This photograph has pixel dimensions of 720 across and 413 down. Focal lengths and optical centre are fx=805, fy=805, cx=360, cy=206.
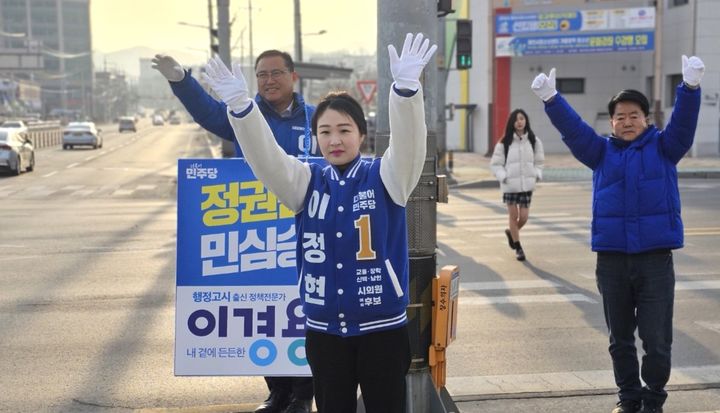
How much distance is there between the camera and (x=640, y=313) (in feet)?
14.8

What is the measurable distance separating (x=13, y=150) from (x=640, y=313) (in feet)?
78.3

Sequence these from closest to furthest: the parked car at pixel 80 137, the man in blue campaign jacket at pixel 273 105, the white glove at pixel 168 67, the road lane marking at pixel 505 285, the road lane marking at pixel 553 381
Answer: the white glove at pixel 168 67 < the man in blue campaign jacket at pixel 273 105 < the road lane marking at pixel 553 381 < the road lane marking at pixel 505 285 < the parked car at pixel 80 137

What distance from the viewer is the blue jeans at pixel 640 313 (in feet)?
14.6

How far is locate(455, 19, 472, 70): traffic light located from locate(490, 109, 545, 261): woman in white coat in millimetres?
8549

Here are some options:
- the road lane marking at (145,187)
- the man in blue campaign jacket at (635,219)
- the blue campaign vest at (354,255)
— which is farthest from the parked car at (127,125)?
the blue campaign vest at (354,255)

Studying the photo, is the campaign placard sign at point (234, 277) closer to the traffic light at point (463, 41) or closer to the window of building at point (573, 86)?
the traffic light at point (463, 41)

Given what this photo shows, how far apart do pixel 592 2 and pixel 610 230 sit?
29704mm

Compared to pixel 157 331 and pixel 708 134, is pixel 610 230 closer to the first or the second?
pixel 157 331

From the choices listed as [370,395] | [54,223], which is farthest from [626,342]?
[54,223]

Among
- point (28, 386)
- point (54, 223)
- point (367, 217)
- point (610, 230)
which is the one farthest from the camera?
point (54, 223)

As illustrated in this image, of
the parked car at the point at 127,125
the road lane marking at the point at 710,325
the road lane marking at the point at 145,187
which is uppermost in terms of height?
the parked car at the point at 127,125

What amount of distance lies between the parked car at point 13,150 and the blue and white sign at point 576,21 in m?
17.8

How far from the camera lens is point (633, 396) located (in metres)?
4.60

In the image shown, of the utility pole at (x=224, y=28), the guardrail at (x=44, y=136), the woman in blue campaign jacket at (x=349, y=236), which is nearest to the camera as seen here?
the woman in blue campaign jacket at (x=349, y=236)
